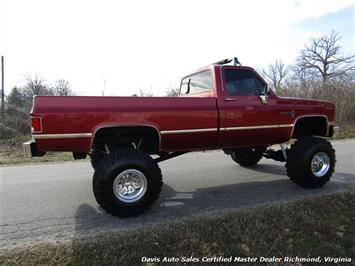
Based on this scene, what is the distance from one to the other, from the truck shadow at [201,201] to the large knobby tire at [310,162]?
6.9 inches

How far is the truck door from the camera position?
522 centimetres

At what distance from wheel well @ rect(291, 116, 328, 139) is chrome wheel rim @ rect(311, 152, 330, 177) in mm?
579

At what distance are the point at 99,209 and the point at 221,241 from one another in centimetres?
202

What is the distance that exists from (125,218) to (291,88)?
20.4 metres

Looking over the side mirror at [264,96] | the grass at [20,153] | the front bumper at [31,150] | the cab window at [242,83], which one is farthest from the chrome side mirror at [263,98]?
the grass at [20,153]

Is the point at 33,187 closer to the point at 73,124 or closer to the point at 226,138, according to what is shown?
the point at 73,124

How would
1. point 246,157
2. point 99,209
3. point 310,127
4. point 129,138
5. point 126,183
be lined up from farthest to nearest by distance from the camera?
point 246,157 → point 310,127 → point 129,138 → point 99,209 → point 126,183

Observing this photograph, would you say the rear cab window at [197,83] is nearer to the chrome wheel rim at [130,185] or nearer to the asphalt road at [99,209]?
the asphalt road at [99,209]

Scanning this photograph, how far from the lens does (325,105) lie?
20.0 feet

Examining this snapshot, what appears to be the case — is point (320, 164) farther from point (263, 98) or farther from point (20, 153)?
point (20, 153)

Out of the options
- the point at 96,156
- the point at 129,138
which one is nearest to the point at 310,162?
the point at 129,138

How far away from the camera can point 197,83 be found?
19.9ft

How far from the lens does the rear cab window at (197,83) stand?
18.3ft

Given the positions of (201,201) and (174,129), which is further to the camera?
(201,201)
